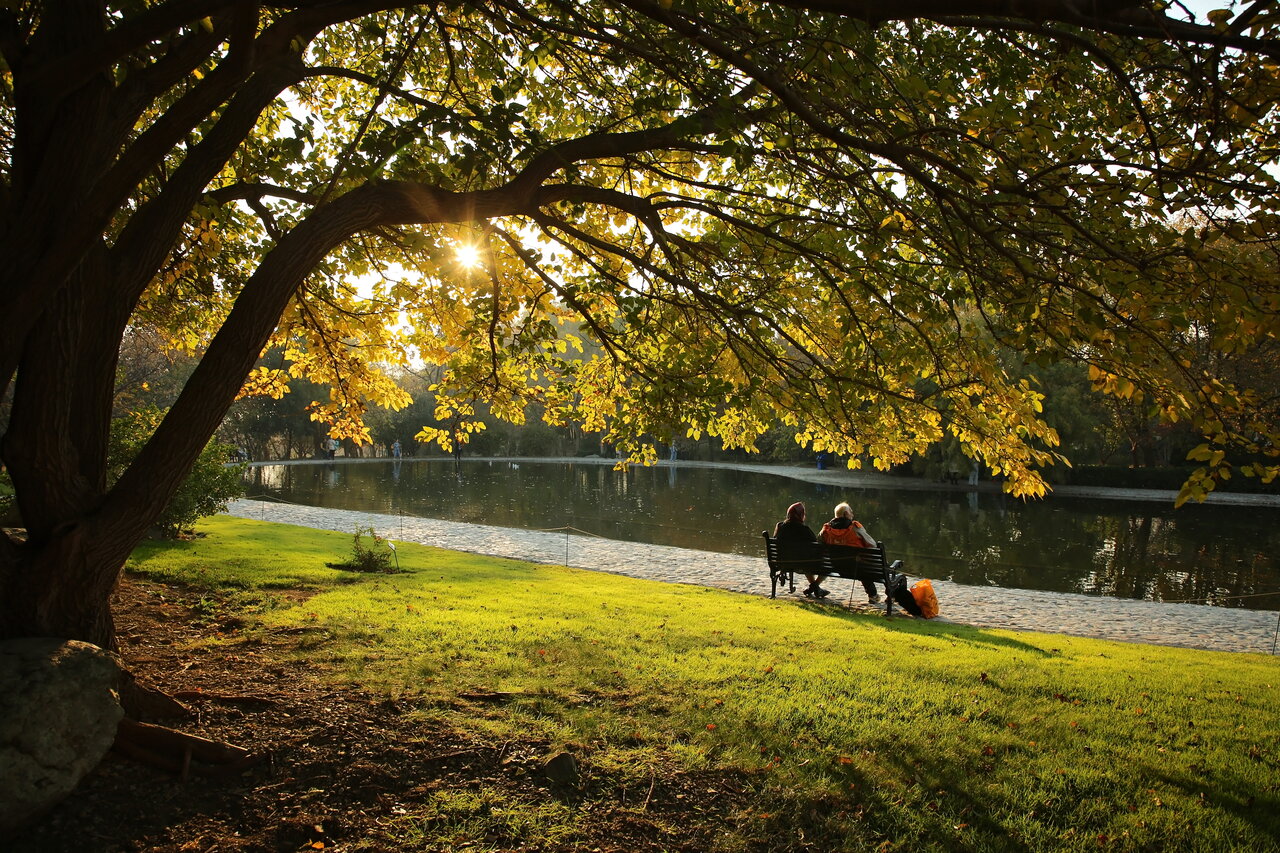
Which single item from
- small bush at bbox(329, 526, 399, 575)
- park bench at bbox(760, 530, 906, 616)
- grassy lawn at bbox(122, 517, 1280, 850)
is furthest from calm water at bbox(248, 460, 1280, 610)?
small bush at bbox(329, 526, 399, 575)

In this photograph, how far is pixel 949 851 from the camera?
345 centimetres

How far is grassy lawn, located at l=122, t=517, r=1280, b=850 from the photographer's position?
3.67 metres

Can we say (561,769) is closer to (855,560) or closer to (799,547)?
(855,560)

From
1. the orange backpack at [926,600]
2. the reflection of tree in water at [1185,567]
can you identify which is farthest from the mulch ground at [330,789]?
the reflection of tree in water at [1185,567]

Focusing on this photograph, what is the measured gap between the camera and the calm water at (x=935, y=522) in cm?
1564

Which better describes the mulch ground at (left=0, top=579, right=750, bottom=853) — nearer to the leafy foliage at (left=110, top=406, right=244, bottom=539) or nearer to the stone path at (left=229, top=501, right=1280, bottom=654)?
the leafy foliage at (left=110, top=406, right=244, bottom=539)

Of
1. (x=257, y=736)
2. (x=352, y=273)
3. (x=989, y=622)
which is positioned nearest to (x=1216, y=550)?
(x=989, y=622)

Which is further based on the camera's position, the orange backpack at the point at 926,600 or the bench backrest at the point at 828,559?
the orange backpack at the point at 926,600

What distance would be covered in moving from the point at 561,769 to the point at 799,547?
295 inches

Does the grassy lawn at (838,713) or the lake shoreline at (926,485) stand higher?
the lake shoreline at (926,485)

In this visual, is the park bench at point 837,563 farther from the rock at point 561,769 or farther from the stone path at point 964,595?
the rock at point 561,769

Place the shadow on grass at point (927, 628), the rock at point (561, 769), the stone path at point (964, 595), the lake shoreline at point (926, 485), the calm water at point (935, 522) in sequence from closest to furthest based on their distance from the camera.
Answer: the rock at point (561, 769) → the shadow on grass at point (927, 628) → the stone path at point (964, 595) → the calm water at point (935, 522) → the lake shoreline at point (926, 485)

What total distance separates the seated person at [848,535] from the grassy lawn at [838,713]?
1.72 metres

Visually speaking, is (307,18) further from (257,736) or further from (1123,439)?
(1123,439)
